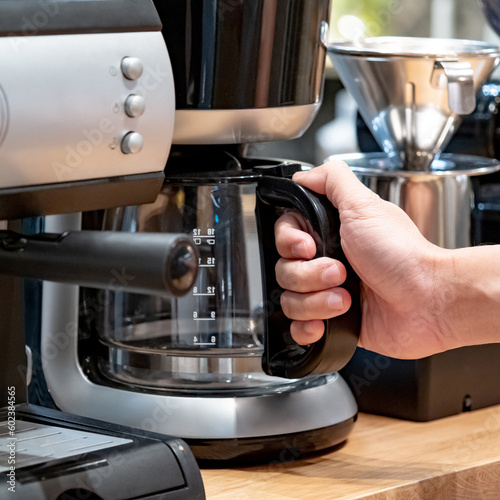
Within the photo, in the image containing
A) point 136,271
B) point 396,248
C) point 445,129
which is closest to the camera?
point 136,271

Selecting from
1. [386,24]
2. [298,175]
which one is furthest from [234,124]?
[386,24]

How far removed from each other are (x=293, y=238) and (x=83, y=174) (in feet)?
0.56

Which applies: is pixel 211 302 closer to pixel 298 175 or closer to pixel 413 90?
pixel 298 175

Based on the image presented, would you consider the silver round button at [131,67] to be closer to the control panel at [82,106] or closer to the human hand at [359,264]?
the control panel at [82,106]

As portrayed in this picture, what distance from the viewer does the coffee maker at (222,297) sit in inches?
24.7

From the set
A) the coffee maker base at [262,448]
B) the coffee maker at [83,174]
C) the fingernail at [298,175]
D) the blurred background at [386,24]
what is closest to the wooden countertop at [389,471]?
the coffee maker base at [262,448]

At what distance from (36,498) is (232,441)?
0.20 metres

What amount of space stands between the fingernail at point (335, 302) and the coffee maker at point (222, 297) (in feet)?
0.04

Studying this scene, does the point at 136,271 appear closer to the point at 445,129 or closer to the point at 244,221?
the point at 244,221

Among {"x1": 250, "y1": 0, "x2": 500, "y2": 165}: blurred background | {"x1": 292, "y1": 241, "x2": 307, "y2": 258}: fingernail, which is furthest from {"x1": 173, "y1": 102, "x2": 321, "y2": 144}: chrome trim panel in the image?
{"x1": 250, "y1": 0, "x2": 500, "y2": 165}: blurred background

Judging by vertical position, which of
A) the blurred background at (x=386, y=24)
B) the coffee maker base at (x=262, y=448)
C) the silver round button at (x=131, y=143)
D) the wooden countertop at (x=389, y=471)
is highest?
the blurred background at (x=386, y=24)

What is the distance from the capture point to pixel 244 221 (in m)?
0.68

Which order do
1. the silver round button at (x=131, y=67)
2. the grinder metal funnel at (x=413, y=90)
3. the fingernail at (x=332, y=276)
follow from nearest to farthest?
the silver round button at (x=131, y=67) → the fingernail at (x=332, y=276) → the grinder metal funnel at (x=413, y=90)

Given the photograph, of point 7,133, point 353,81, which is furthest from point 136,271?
point 353,81
